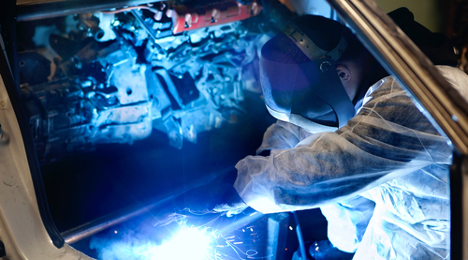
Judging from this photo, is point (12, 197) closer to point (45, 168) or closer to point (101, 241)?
point (101, 241)

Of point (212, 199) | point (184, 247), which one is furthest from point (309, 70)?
point (184, 247)

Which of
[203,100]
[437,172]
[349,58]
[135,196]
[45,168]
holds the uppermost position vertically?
[349,58]

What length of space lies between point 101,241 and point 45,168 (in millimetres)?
835

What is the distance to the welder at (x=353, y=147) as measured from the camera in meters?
1.23

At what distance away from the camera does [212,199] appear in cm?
151

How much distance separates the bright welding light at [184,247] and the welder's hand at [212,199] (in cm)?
36

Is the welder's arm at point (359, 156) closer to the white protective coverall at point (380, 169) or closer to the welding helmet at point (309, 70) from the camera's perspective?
the white protective coverall at point (380, 169)

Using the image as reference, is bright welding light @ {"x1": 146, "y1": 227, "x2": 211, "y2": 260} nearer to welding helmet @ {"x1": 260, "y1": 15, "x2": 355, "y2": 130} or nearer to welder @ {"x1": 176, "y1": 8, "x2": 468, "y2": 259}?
welder @ {"x1": 176, "y1": 8, "x2": 468, "y2": 259}

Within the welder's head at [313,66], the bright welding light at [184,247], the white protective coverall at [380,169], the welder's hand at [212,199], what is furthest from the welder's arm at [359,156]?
the bright welding light at [184,247]

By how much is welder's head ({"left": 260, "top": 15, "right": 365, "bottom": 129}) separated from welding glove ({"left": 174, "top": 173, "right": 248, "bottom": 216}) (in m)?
0.61

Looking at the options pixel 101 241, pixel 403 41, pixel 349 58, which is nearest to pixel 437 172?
pixel 349 58

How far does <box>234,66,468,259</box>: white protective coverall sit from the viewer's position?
3.98ft

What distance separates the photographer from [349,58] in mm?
1626

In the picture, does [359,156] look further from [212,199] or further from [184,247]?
[184,247]
